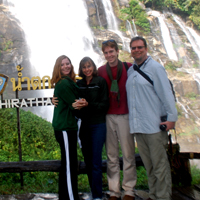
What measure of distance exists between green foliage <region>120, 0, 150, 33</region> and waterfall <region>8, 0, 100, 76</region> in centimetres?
439

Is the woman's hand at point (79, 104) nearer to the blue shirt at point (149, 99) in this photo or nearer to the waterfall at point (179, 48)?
the blue shirt at point (149, 99)

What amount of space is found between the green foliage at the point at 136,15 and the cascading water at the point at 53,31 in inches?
173

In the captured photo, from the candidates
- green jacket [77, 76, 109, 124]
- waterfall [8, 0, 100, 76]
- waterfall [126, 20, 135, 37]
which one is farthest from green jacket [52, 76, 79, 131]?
waterfall [126, 20, 135, 37]

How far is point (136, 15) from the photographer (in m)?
22.5

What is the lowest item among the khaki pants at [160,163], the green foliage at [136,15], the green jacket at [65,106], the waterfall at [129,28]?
the khaki pants at [160,163]

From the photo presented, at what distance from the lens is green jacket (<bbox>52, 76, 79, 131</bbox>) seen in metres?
2.65

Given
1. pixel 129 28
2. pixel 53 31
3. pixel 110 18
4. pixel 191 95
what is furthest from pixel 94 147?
pixel 110 18

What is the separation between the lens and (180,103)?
15.3 metres

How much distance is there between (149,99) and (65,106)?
99 cm

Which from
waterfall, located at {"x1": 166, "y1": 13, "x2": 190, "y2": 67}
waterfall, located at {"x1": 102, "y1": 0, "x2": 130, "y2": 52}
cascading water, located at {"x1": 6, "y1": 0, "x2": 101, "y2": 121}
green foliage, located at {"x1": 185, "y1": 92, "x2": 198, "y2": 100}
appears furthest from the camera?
waterfall, located at {"x1": 166, "y1": 13, "x2": 190, "y2": 67}

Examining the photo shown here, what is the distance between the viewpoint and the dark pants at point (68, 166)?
2645mm

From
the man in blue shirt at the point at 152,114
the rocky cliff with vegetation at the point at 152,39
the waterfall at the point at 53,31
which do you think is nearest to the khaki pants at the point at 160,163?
the man in blue shirt at the point at 152,114

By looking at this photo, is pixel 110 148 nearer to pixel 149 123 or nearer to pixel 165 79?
pixel 149 123

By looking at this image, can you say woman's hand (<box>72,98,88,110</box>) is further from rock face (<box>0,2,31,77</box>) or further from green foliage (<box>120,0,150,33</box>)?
green foliage (<box>120,0,150,33</box>)
